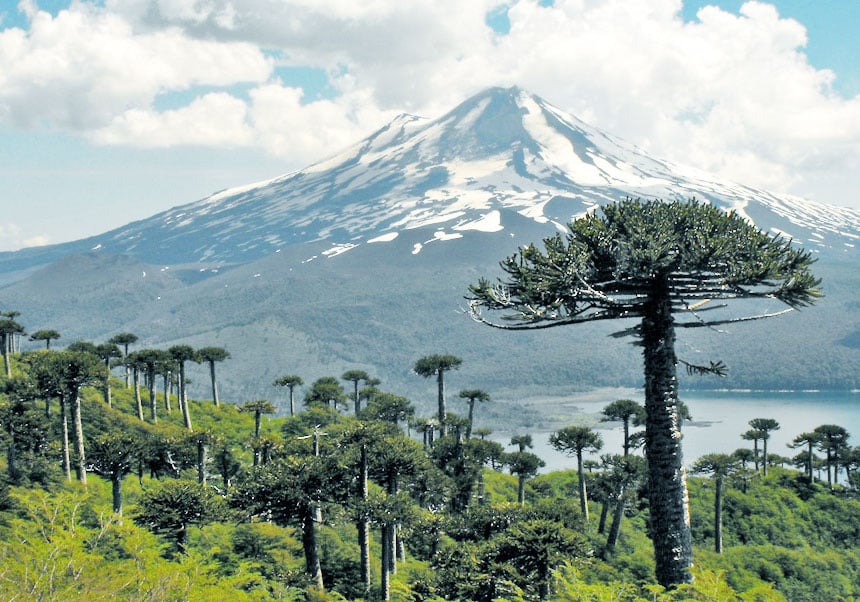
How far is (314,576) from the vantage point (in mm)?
30812

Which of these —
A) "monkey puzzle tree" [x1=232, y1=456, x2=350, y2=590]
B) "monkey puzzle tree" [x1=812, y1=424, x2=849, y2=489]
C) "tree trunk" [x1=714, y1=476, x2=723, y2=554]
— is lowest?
"tree trunk" [x1=714, y1=476, x2=723, y2=554]

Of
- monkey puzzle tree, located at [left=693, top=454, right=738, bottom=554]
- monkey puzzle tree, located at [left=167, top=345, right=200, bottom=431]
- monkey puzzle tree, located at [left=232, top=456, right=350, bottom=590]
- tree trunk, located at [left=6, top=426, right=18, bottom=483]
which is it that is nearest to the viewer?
monkey puzzle tree, located at [left=232, top=456, right=350, bottom=590]

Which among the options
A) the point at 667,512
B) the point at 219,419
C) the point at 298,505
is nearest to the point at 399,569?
the point at 298,505

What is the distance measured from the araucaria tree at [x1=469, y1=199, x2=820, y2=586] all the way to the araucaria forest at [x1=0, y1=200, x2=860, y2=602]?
5 cm

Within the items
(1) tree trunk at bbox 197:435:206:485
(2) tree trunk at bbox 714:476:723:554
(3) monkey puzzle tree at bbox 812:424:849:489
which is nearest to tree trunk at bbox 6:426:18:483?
(1) tree trunk at bbox 197:435:206:485

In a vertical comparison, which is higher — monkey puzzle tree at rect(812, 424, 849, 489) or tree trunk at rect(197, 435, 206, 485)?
tree trunk at rect(197, 435, 206, 485)

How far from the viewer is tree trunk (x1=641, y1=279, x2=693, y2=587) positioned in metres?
13.5

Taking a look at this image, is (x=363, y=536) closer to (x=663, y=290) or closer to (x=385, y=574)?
→ (x=385, y=574)

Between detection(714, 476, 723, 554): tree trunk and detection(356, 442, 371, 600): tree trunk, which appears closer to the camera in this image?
detection(356, 442, 371, 600): tree trunk

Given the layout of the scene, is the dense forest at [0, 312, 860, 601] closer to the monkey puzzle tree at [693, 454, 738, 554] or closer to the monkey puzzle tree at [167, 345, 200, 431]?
the monkey puzzle tree at [693, 454, 738, 554]

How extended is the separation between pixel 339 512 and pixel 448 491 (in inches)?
574

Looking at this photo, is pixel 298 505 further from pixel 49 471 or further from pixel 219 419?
pixel 219 419

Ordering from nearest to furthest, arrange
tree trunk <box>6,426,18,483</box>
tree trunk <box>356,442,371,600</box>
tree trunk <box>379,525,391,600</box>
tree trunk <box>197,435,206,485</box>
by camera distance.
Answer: tree trunk <box>379,525,391,600</box> → tree trunk <box>356,442,371,600</box> → tree trunk <box>6,426,18,483</box> → tree trunk <box>197,435,206,485</box>

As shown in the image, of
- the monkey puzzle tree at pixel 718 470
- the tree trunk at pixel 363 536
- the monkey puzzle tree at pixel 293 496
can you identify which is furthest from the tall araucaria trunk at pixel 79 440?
the monkey puzzle tree at pixel 718 470
